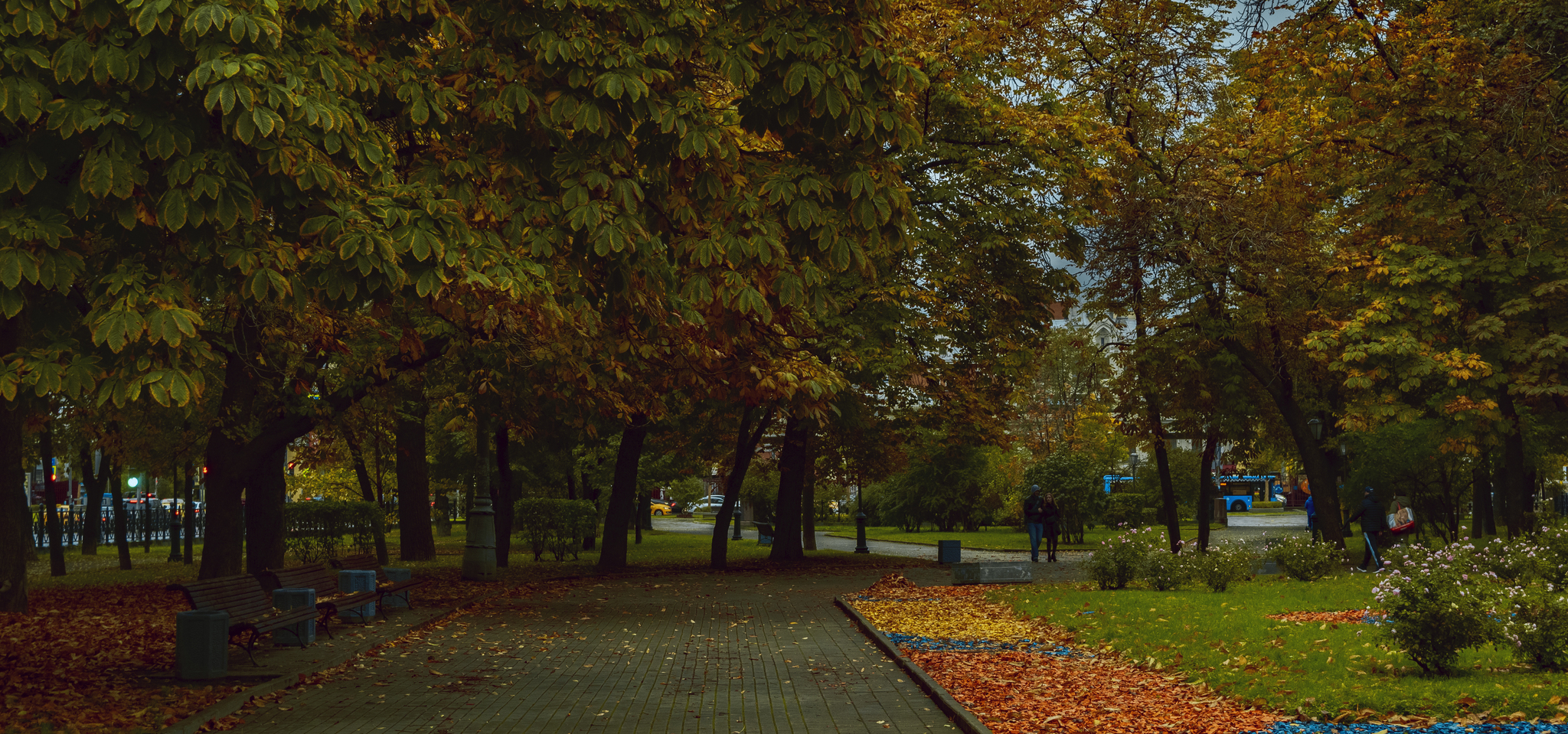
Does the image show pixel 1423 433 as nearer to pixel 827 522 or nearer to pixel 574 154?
pixel 574 154

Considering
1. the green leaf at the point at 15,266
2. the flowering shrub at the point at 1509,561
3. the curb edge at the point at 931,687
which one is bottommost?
the curb edge at the point at 931,687

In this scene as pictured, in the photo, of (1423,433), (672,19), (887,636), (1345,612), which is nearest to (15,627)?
(887,636)

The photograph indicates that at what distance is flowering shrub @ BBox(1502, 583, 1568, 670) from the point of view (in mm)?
9008

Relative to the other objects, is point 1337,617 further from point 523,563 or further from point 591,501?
point 591,501

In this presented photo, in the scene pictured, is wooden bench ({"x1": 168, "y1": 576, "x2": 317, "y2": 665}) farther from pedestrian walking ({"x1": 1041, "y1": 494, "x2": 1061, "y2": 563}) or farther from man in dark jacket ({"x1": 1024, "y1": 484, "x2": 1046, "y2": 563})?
pedestrian walking ({"x1": 1041, "y1": 494, "x2": 1061, "y2": 563})

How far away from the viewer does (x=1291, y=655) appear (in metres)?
10.5

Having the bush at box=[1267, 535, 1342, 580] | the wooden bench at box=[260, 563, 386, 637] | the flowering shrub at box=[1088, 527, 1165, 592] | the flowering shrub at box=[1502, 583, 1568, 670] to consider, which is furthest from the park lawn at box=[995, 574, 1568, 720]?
the wooden bench at box=[260, 563, 386, 637]

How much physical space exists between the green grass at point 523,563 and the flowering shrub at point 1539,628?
1709cm

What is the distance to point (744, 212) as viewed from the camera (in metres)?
8.23

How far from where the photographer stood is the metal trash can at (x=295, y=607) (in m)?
12.9

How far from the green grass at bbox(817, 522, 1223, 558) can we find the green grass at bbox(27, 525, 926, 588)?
584 centimetres

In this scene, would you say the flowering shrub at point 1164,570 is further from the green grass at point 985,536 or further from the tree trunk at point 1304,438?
the green grass at point 985,536

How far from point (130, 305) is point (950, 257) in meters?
18.3

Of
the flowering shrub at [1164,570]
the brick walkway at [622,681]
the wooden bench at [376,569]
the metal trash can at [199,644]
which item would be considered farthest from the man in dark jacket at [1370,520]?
the metal trash can at [199,644]
